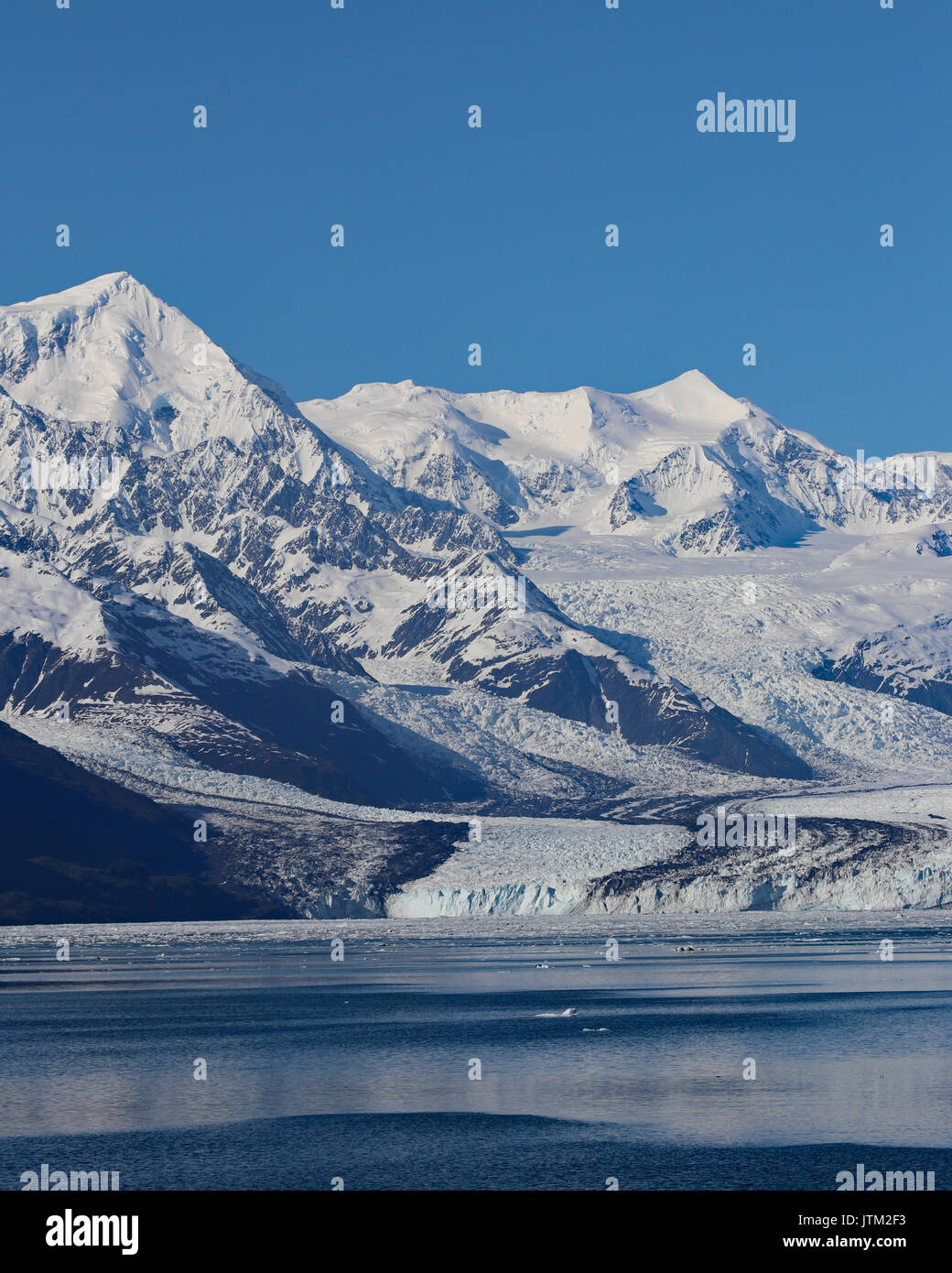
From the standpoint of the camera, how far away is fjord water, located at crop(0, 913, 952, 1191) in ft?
219

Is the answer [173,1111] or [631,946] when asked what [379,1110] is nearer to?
[173,1111]

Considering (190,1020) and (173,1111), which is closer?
(173,1111)

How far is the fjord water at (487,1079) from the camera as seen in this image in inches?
2630

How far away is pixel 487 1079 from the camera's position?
87.1 metres
